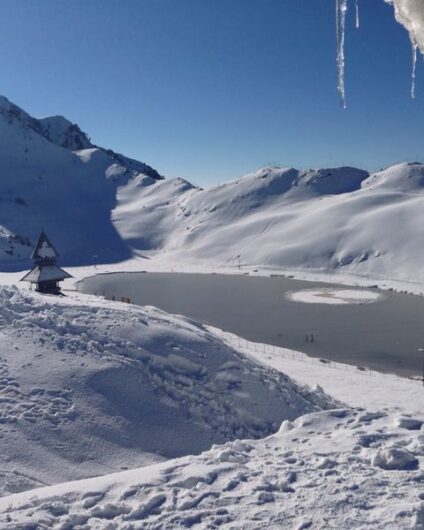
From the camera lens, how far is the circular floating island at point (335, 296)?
5128 cm

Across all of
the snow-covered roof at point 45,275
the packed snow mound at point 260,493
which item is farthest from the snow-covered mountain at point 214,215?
the packed snow mound at point 260,493

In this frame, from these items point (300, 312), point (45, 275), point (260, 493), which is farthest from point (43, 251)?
point (260, 493)

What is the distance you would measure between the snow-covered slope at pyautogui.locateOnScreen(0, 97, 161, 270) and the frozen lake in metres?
27.6

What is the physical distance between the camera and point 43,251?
38.2 meters

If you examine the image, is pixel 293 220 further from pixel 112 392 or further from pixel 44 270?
pixel 112 392

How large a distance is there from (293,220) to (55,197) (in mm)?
60733

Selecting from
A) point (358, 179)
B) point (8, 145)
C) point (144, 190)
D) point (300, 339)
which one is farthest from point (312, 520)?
point (8, 145)

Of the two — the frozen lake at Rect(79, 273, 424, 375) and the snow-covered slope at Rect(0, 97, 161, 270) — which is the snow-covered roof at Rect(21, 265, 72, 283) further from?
the snow-covered slope at Rect(0, 97, 161, 270)

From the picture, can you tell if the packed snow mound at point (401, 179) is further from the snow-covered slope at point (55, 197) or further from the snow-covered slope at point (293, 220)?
the snow-covered slope at point (55, 197)

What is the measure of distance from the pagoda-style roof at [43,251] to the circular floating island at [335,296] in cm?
2476

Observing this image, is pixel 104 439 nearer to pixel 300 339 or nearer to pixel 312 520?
pixel 312 520

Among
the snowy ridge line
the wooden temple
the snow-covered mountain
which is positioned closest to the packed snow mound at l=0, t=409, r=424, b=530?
the snowy ridge line

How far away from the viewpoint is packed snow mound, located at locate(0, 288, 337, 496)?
1234 centimetres

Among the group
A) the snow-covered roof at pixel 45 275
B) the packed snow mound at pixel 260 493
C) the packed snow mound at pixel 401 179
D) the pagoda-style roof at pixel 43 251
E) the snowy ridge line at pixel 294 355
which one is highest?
the packed snow mound at pixel 401 179
